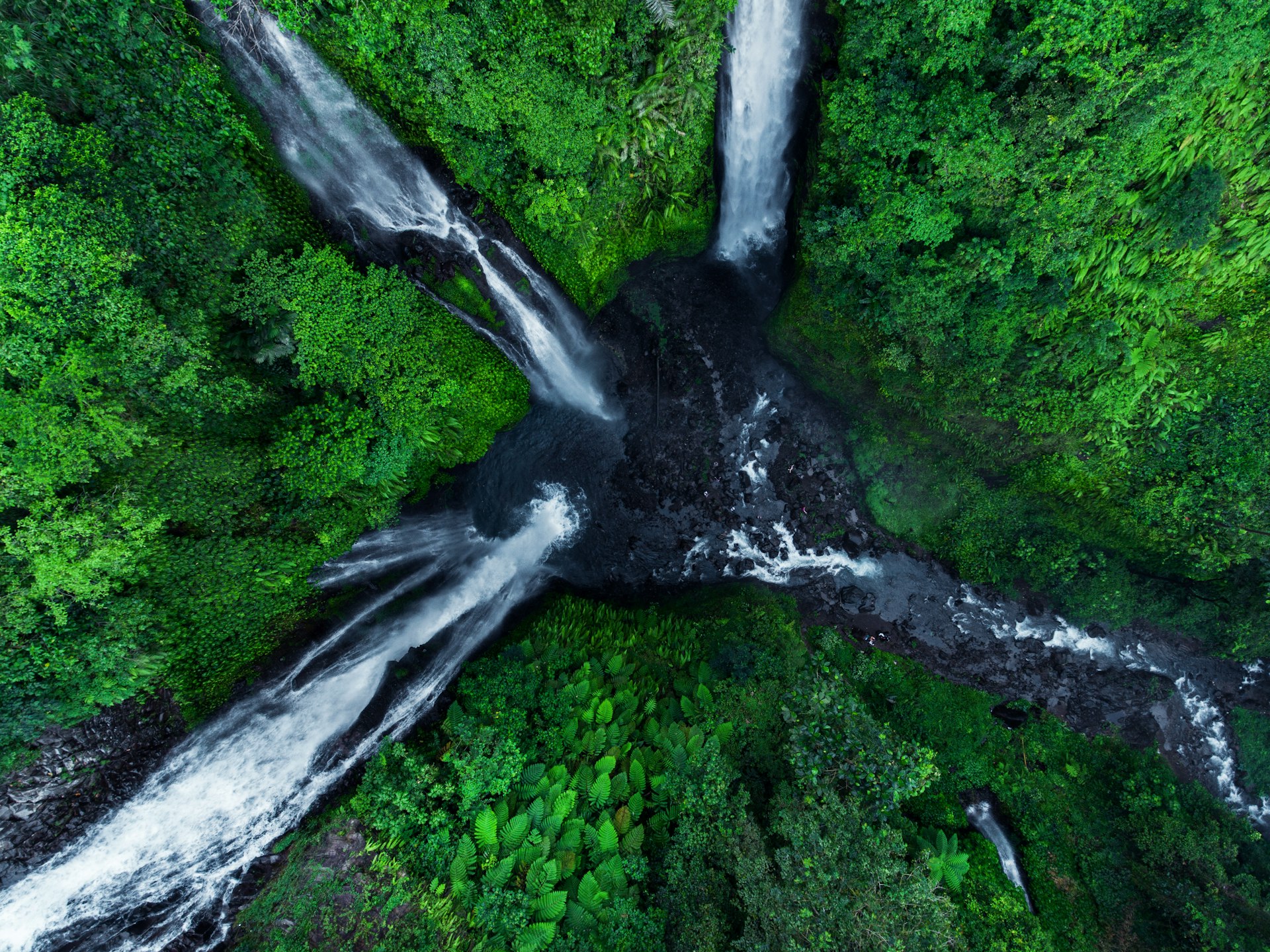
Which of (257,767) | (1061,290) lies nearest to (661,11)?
(1061,290)

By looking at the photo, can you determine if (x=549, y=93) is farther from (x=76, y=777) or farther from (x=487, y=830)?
(x=76, y=777)

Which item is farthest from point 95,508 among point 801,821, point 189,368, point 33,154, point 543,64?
point 801,821

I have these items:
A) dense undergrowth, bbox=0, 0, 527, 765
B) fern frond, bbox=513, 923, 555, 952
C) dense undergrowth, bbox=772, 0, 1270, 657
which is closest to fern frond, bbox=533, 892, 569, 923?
fern frond, bbox=513, 923, 555, 952

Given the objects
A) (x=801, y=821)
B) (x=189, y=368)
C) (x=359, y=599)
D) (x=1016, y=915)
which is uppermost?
(x=189, y=368)

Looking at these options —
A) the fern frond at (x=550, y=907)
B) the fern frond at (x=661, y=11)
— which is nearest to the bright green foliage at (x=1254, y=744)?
the fern frond at (x=550, y=907)

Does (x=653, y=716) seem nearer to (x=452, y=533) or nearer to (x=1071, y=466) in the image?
(x=452, y=533)

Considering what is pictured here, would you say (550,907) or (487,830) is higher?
(487,830)
